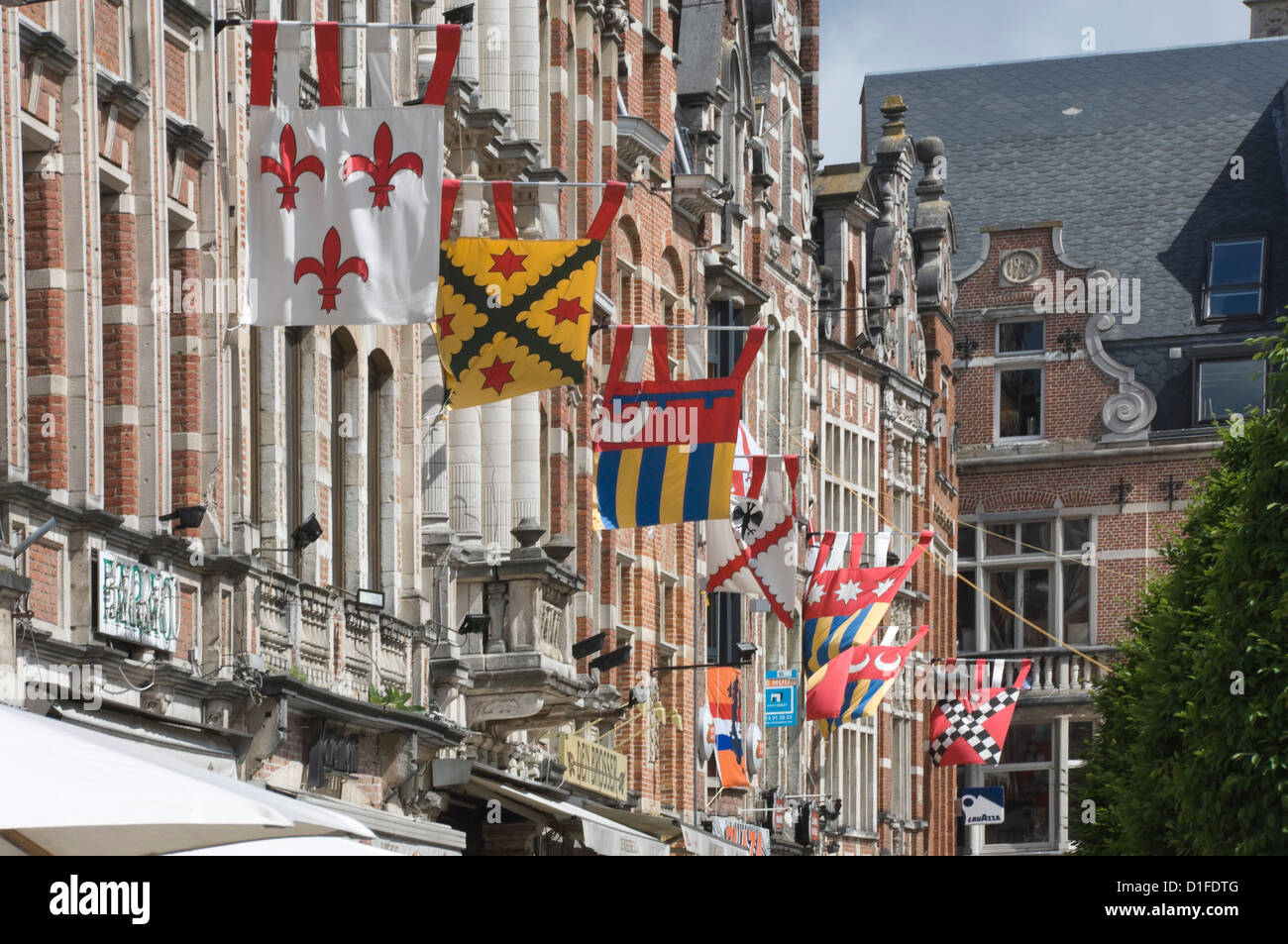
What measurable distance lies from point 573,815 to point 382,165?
963cm

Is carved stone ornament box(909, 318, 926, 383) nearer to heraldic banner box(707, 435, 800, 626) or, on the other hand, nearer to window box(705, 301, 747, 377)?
window box(705, 301, 747, 377)

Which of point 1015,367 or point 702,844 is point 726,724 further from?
point 1015,367

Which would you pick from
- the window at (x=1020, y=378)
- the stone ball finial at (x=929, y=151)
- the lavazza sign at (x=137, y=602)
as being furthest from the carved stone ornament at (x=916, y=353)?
the lavazza sign at (x=137, y=602)

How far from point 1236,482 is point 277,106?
14.4 m

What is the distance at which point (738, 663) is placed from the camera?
3556 cm

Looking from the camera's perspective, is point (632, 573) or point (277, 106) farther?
point (632, 573)

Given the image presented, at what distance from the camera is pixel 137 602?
55.4 ft

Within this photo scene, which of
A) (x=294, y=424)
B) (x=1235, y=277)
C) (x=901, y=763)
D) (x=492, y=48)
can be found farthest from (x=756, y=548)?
(x=1235, y=277)

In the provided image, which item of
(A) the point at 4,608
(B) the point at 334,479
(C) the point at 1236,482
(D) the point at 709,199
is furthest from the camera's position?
(D) the point at 709,199

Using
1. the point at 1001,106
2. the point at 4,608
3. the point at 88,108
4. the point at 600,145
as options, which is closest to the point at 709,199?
the point at 600,145

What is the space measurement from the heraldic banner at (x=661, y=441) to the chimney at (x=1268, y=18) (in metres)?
44.4

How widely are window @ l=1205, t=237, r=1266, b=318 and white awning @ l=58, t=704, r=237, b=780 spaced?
4285 centimetres
